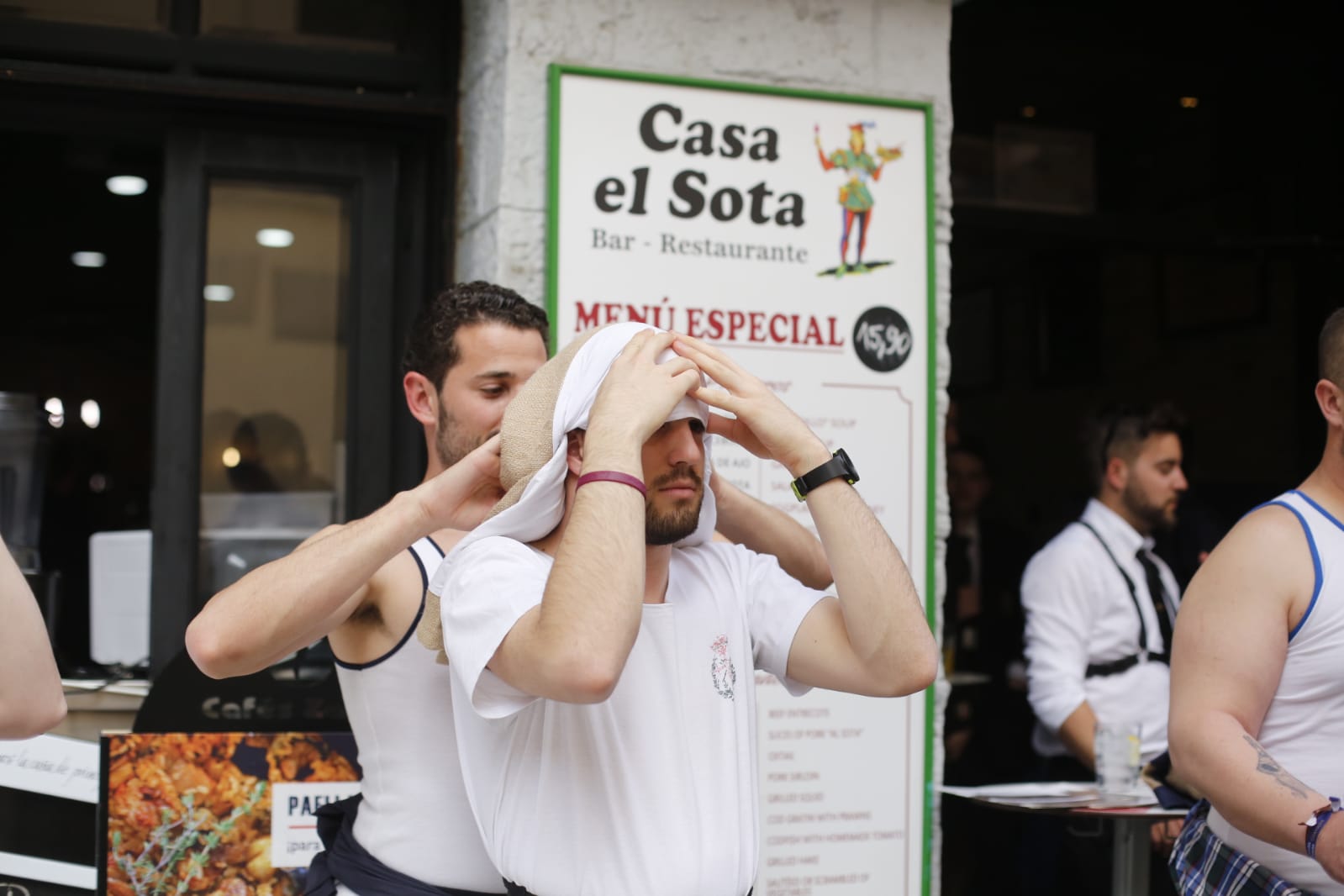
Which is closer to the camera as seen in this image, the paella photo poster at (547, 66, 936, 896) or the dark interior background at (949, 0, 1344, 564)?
the paella photo poster at (547, 66, 936, 896)

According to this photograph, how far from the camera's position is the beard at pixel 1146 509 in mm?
4629

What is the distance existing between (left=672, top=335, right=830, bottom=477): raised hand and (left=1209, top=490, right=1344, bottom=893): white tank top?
1006 millimetres

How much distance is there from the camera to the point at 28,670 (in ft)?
5.69

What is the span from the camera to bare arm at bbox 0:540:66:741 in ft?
5.64

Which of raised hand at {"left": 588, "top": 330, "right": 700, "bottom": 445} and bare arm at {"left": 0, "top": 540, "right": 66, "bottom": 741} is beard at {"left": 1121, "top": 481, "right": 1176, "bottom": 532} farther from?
bare arm at {"left": 0, "top": 540, "right": 66, "bottom": 741}

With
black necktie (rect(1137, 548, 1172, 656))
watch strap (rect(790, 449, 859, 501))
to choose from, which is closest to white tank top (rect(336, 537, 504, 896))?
watch strap (rect(790, 449, 859, 501))

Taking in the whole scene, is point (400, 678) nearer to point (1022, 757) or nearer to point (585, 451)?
point (585, 451)

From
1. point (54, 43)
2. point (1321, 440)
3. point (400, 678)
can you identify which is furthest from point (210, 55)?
point (1321, 440)

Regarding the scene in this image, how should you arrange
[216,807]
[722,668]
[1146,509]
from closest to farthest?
[722,668] → [216,807] → [1146,509]

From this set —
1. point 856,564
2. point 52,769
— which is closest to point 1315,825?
point 856,564

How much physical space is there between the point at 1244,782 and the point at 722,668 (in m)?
0.99

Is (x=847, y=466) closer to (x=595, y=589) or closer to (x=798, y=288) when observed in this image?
(x=595, y=589)

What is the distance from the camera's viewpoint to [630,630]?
1743 millimetres

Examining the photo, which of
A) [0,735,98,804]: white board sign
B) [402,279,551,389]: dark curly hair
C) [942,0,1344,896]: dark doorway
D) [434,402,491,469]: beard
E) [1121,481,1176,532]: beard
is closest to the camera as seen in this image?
[434,402,491,469]: beard
